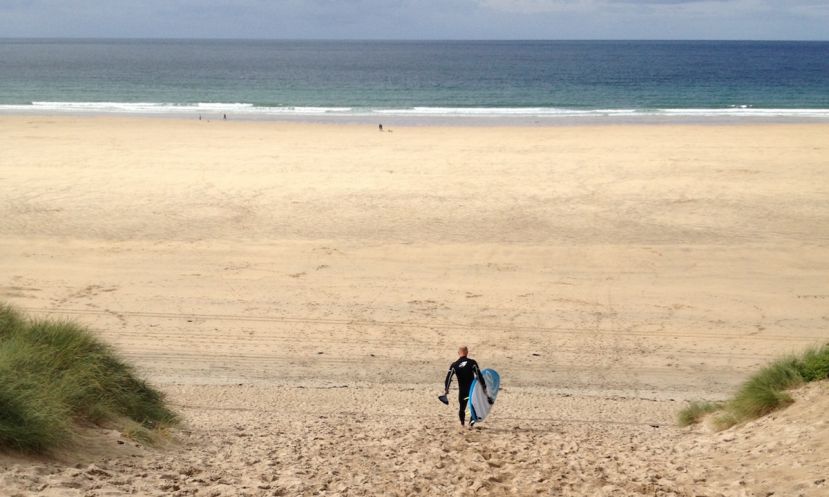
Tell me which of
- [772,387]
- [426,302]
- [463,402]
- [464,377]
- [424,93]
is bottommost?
[463,402]

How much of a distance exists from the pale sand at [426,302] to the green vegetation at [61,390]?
0.97 ft

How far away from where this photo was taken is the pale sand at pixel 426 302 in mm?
7531

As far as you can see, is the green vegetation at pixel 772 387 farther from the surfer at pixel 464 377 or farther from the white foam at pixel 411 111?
the white foam at pixel 411 111

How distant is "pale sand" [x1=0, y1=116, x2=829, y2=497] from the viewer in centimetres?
753

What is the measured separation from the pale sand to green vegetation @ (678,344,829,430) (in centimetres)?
37

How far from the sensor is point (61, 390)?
7.46 metres

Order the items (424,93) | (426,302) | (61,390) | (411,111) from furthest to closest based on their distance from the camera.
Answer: (424,93) → (411,111) → (426,302) → (61,390)

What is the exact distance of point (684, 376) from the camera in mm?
11305

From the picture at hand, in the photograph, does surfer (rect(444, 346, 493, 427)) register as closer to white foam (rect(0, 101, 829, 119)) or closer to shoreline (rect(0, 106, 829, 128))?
shoreline (rect(0, 106, 829, 128))

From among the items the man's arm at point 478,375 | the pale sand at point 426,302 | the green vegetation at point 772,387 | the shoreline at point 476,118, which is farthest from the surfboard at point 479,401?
the shoreline at point 476,118

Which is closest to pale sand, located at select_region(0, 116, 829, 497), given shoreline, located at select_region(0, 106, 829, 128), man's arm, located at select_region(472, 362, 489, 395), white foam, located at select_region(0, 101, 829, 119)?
man's arm, located at select_region(472, 362, 489, 395)

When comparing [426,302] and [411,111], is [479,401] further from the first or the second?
[411,111]

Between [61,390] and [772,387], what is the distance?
693cm

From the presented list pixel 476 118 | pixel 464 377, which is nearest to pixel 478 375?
pixel 464 377
